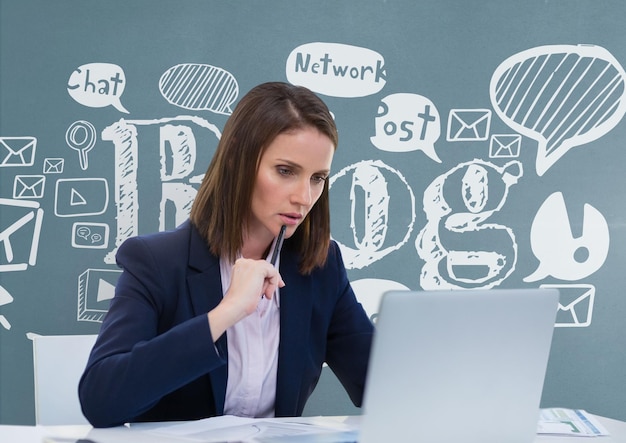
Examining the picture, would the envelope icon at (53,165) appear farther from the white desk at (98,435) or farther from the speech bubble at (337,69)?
the white desk at (98,435)

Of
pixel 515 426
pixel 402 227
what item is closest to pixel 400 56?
pixel 402 227

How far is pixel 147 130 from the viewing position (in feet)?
8.58

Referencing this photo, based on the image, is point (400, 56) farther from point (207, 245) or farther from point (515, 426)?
point (515, 426)

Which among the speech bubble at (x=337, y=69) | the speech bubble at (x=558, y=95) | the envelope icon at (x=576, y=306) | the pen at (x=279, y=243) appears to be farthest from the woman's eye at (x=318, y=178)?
the envelope icon at (x=576, y=306)

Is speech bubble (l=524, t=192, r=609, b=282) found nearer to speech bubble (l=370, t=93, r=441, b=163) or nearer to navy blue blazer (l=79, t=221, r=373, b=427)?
speech bubble (l=370, t=93, r=441, b=163)

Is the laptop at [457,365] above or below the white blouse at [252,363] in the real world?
above

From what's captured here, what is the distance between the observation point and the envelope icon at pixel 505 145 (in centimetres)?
273

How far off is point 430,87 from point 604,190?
732mm

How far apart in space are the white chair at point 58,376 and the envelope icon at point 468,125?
1445mm

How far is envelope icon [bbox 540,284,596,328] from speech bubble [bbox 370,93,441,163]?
0.71 metres

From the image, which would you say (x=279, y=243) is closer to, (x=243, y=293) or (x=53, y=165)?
(x=243, y=293)

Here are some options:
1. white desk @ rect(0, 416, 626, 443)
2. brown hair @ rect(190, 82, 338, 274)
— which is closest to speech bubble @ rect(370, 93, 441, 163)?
brown hair @ rect(190, 82, 338, 274)

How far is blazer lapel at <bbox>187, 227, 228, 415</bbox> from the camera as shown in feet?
5.14

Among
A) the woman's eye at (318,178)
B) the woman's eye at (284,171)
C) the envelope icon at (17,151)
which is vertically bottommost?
the woman's eye at (318,178)
